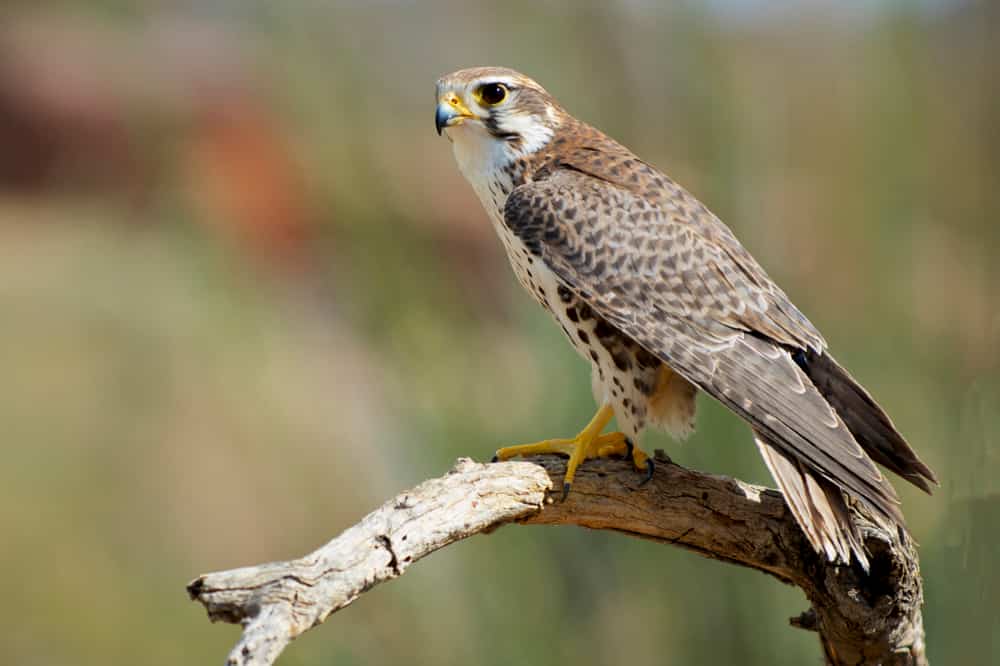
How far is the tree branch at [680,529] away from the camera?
2.11 meters

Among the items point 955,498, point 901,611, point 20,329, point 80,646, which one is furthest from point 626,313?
point 20,329

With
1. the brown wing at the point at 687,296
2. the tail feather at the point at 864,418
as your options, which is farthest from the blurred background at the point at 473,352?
the brown wing at the point at 687,296

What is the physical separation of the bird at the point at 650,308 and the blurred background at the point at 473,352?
2.20ft

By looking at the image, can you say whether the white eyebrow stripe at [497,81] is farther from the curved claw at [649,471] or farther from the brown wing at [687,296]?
the curved claw at [649,471]

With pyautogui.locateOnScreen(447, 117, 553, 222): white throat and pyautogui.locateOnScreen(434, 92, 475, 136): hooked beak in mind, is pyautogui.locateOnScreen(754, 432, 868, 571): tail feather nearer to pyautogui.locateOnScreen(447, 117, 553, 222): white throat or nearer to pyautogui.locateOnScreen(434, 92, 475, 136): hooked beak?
pyautogui.locateOnScreen(447, 117, 553, 222): white throat

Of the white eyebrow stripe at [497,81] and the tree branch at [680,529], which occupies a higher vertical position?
the white eyebrow stripe at [497,81]

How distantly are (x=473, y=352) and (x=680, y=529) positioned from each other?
185cm

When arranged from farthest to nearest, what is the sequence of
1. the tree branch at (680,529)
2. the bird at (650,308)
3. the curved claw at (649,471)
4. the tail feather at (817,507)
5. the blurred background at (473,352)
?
the blurred background at (473,352)
the curved claw at (649,471)
the bird at (650,308)
the tail feather at (817,507)
the tree branch at (680,529)

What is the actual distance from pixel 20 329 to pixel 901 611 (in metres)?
8.63

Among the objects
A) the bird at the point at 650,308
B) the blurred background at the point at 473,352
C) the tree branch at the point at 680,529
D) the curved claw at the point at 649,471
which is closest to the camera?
the tree branch at the point at 680,529

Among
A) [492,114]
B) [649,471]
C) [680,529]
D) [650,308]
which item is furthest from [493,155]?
[680,529]

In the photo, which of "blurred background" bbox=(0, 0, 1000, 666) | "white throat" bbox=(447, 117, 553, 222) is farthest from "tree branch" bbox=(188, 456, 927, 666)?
"white throat" bbox=(447, 117, 553, 222)

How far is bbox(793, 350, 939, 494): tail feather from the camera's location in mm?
2775

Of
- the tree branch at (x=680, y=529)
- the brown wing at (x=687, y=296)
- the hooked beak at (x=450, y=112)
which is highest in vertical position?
the hooked beak at (x=450, y=112)
